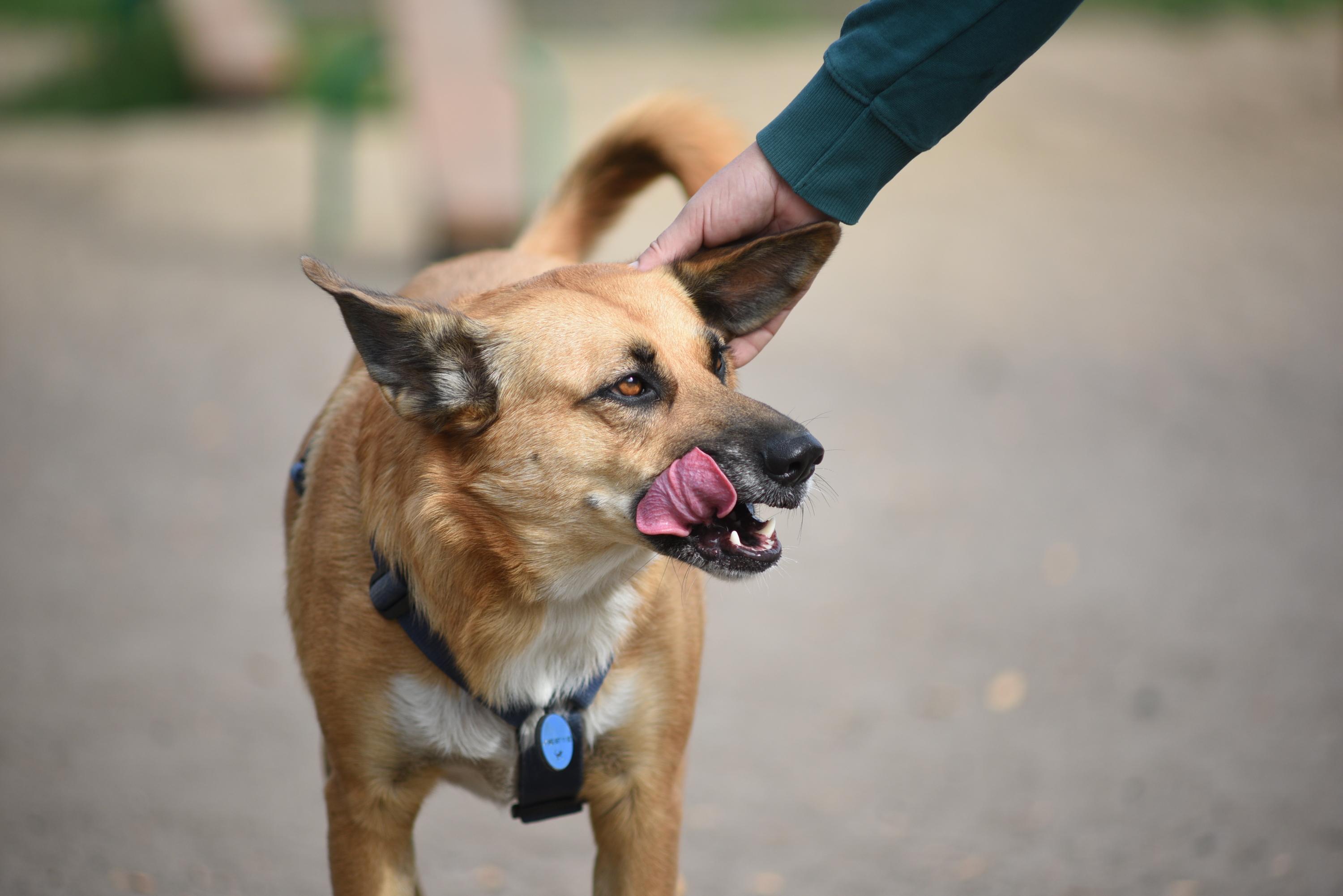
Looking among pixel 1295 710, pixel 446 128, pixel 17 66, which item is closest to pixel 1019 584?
pixel 1295 710

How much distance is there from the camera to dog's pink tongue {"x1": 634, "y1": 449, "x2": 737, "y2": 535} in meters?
1.97

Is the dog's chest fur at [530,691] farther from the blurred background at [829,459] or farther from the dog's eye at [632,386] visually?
the blurred background at [829,459]

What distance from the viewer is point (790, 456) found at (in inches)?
76.7

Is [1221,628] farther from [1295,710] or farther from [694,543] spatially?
[694,543]

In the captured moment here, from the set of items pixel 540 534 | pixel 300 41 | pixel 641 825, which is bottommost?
pixel 641 825

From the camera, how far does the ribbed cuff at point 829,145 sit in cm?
228

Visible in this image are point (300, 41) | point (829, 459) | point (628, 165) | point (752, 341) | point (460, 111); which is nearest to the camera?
point (752, 341)

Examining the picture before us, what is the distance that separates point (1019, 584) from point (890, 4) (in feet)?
10.3

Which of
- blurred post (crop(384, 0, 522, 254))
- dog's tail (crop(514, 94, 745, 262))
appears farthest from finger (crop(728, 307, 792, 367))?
blurred post (crop(384, 0, 522, 254))

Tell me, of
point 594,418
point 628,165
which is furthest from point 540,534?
point 628,165

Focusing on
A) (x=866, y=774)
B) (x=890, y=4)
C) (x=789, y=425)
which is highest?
(x=890, y=4)

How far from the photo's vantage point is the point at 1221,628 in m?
4.50

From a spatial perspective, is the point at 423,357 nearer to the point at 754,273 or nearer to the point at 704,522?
the point at 704,522

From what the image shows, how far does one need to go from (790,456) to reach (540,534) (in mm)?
500
